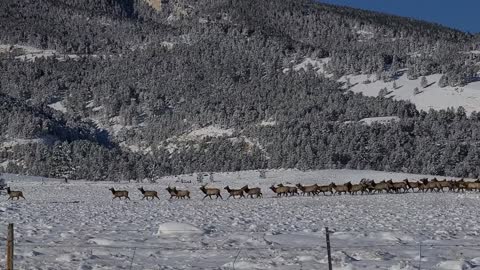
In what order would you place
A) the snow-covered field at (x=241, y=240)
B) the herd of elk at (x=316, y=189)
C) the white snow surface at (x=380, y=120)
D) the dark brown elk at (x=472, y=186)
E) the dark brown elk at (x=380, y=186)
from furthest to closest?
the white snow surface at (x=380, y=120), the dark brown elk at (x=472, y=186), the dark brown elk at (x=380, y=186), the herd of elk at (x=316, y=189), the snow-covered field at (x=241, y=240)

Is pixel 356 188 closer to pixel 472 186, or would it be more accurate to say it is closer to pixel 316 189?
pixel 316 189

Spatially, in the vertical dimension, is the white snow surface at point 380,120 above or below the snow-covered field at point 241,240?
above

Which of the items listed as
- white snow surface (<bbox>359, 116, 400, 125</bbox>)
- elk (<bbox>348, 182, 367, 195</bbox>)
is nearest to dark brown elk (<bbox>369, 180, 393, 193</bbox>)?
elk (<bbox>348, 182, 367, 195</bbox>)

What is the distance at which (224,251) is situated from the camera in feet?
51.9

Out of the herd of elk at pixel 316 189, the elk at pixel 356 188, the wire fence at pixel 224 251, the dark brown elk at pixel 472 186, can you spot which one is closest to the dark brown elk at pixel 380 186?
the herd of elk at pixel 316 189

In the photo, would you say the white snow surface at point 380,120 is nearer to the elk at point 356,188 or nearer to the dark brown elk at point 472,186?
the dark brown elk at point 472,186

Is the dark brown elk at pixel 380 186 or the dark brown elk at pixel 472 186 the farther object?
the dark brown elk at pixel 472 186

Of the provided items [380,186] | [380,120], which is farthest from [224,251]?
[380,120]

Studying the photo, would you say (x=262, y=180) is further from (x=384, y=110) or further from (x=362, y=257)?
(x=384, y=110)

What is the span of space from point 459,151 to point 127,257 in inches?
4487

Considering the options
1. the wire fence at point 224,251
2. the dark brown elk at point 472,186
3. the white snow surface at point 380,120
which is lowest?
the wire fence at point 224,251

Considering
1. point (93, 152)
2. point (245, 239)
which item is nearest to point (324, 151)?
point (93, 152)

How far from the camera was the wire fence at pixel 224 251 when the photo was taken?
14.2 metres

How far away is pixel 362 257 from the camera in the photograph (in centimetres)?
1512
